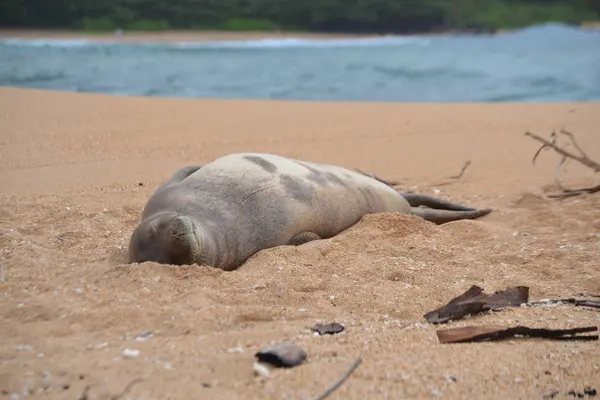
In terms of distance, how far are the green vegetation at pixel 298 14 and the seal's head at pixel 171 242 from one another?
5.63m

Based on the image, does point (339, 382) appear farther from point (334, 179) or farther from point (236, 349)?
point (334, 179)

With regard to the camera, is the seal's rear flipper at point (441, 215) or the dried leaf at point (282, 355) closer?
the dried leaf at point (282, 355)

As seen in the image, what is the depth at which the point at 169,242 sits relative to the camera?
3.43 m

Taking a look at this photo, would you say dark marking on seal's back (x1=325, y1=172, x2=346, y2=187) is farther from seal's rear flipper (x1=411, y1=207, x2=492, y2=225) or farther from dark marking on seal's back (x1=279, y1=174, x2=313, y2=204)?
seal's rear flipper (x1=411, y1=207, x2=492, y2=225)

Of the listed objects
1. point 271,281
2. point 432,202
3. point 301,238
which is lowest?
point 432,202

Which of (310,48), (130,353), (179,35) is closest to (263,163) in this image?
(130,353)

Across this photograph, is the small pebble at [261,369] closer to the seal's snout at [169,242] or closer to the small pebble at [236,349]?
→ the small pebble at [236,349]

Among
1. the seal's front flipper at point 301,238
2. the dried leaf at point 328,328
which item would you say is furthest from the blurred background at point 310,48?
the dried leaf at point 328,328

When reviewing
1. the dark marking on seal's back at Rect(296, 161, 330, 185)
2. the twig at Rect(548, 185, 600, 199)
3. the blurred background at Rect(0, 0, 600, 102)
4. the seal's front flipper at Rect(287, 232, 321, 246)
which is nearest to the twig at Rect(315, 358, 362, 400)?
the seal's front flipper at Rect(287, 232, 321, 246)

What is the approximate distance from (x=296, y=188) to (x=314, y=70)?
10.9 m

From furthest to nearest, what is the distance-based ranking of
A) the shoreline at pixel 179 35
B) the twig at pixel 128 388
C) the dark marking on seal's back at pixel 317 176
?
the shoreline at pixel 179 35 < the dark marking on seal's back at pixel 317 176 < the twig at pixel 128 388

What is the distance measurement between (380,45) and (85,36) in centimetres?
1010

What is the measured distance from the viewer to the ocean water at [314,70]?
34.9 feet

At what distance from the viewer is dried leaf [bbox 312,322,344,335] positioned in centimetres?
275
